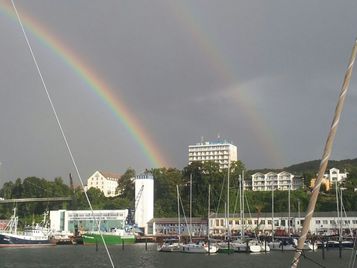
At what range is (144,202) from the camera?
160 metres

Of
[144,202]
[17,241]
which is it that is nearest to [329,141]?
[17,241]

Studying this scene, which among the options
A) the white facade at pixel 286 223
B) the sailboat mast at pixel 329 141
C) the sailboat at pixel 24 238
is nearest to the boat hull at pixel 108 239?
the sailboat at pixel 24 238

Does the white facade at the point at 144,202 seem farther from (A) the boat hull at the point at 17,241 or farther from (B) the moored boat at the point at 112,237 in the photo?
(A) the boat hull at the point at 17,241

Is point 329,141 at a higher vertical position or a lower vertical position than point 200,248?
higher

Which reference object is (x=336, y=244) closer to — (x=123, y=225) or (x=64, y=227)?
(x=123, y=225)

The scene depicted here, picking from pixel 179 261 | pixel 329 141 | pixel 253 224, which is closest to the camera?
pixel 329 141

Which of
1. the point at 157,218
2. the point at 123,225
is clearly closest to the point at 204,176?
the point at 157,218

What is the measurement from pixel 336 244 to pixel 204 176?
240 ft

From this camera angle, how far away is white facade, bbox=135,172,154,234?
158125 mm

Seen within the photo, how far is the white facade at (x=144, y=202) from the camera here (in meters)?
158

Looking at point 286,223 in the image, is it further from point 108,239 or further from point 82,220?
point 82,220

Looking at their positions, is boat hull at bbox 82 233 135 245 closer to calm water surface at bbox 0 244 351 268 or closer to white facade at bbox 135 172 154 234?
white facade at bbox 135 172 154 234

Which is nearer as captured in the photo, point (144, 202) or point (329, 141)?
point (329, 141)

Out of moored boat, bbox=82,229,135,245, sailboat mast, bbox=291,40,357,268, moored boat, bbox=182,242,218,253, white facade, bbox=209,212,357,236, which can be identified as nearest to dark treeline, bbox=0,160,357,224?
white facade, bbox=209,212,357,236
